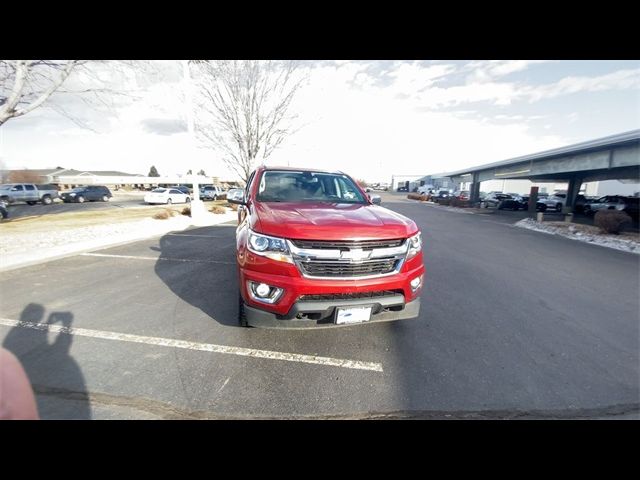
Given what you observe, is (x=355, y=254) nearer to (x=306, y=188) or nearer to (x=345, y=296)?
(x=345, y=296)

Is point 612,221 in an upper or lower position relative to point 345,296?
lower

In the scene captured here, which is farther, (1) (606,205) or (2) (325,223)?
(1) (606,205)

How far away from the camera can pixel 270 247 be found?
2494mm

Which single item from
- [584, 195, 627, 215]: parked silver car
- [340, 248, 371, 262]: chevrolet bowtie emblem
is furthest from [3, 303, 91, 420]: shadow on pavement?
[584, 195, 627, 215]: parked silver car

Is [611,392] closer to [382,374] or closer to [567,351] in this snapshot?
[567,351]

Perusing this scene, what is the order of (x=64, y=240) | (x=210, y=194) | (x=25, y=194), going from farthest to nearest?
(x=210, y=194), (x=25, y=194), (x=64, y=240)

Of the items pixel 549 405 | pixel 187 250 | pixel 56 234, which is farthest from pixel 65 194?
pixel 549 405

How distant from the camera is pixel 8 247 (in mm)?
7141

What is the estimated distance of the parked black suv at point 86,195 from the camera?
2652 cm

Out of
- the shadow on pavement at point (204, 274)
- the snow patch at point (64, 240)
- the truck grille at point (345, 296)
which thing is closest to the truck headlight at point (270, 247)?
the truck grille at point (345, 296)

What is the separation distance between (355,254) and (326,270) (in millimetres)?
304

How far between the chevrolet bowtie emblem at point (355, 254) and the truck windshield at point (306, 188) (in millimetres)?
1352

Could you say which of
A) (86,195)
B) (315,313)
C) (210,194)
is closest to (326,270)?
(315,313)
